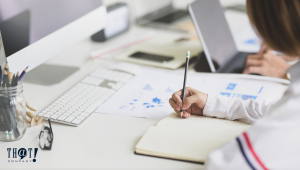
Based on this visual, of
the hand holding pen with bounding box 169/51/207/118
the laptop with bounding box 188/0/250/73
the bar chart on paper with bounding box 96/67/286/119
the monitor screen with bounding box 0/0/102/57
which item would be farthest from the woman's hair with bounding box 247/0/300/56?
the monitor screen with bounding box 0/0/102/57

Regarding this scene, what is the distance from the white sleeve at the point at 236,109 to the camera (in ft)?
2.59

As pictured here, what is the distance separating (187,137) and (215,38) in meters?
0.52

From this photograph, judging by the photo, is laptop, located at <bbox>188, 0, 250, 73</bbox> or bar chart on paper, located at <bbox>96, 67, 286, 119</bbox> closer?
bar chart on paper, located at <bbox>96, 67, 286, 119</bbox>

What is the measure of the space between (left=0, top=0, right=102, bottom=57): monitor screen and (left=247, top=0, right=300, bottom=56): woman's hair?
59cm

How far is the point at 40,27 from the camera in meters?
0.94

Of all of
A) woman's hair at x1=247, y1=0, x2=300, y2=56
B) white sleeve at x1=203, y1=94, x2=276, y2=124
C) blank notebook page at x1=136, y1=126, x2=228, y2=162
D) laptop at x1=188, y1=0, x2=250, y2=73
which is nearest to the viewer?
woman's hair at x1=247, y1=0, x2=300, y2=56

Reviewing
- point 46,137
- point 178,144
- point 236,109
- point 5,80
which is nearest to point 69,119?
point 46,137

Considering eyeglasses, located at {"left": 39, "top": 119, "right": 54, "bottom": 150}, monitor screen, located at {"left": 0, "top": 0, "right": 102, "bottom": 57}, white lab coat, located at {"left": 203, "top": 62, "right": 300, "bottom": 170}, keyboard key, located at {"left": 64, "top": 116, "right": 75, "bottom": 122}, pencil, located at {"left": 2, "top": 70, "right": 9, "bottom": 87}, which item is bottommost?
eyeglasses, located at {"left": 39, "top": 119, "right": 54, "bottom": 150}

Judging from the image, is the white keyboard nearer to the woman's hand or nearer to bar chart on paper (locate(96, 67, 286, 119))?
bar chart on paper (locate(96, 67, 286, 119))

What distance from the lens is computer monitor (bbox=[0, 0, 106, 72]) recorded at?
844mm

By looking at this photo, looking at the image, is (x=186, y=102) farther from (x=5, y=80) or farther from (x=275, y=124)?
(x=5, y=80)

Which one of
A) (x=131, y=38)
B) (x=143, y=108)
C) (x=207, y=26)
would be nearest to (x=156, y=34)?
(x=131, y=38)

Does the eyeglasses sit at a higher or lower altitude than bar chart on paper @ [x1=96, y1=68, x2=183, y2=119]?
higher

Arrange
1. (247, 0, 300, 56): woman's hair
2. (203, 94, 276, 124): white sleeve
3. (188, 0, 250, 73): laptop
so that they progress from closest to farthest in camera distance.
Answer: (247, 0, 300, 56): woman's hair
(203, 94, 276, 124): white sleeve
(188, 0, 250, 73): laptop
